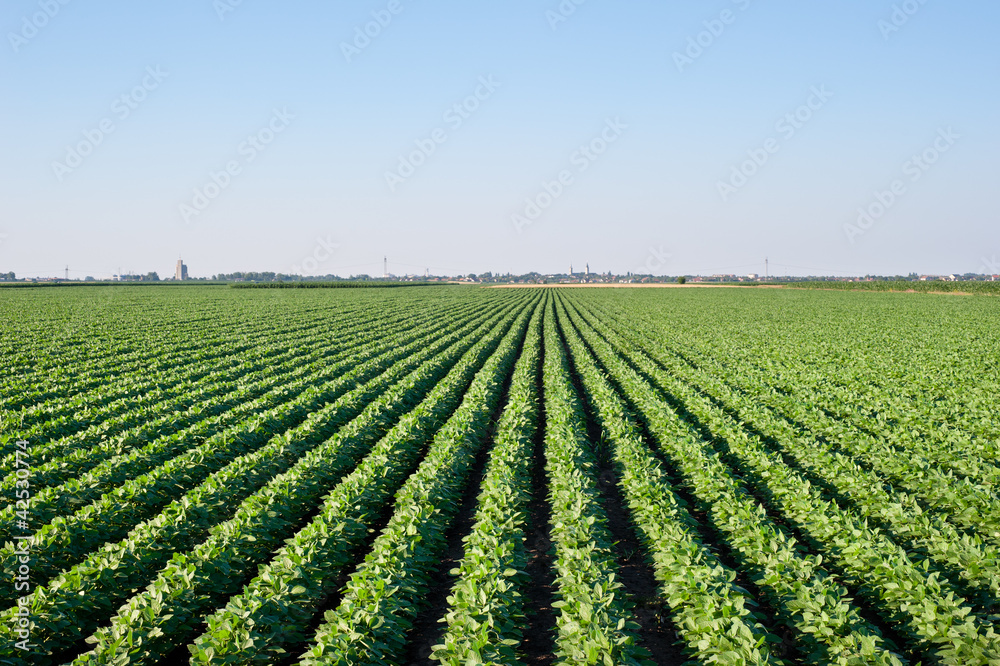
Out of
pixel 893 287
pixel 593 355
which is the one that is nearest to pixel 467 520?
pixel 593 355

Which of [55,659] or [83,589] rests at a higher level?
[83,589]

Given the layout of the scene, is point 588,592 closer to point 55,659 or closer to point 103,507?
point 55,659

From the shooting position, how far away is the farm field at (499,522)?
4.95 meters

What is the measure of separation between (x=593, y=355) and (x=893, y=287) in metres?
93.4

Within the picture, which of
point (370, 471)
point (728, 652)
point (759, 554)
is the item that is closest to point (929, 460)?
point (759, 554)

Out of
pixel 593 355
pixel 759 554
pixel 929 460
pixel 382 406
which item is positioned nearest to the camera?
pixel 759 554

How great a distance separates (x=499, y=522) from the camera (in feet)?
23.4

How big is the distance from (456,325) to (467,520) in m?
26.5

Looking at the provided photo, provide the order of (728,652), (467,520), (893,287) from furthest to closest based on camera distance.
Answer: (893,287)
(467,520)
(728,652)

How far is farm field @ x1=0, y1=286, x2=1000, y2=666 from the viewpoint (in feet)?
16.2

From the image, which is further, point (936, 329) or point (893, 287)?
point (893, 287)

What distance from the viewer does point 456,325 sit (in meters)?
34.4

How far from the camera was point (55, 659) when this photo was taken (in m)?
5.08

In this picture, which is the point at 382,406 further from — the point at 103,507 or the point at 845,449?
the point at 845,449
